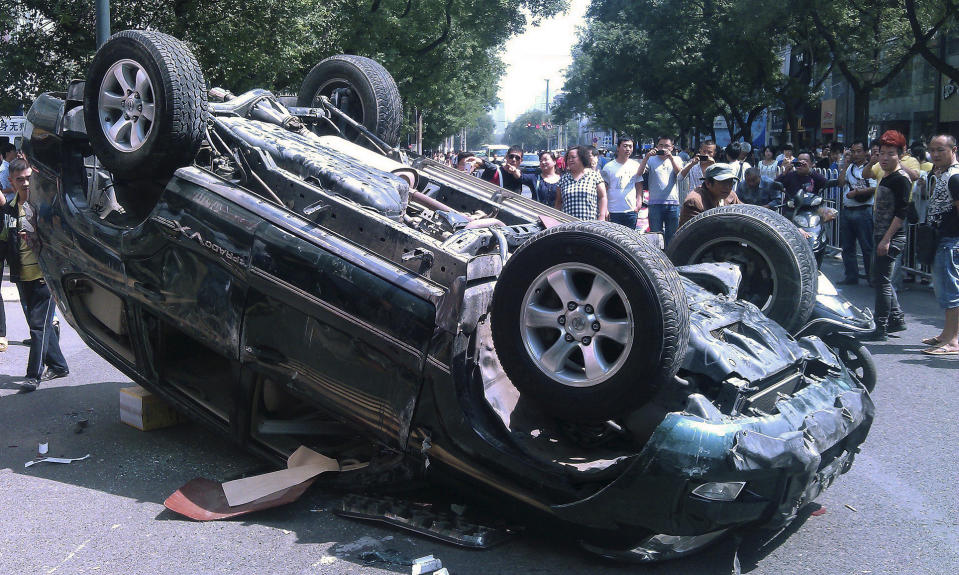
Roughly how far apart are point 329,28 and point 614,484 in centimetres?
1692

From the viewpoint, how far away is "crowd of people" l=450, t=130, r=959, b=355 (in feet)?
26.4

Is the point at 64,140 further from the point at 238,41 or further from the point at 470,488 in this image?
the point at 238,41

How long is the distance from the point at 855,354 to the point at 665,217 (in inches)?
234

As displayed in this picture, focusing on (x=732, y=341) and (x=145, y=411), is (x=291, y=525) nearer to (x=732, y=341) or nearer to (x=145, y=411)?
(x=145, y=411)

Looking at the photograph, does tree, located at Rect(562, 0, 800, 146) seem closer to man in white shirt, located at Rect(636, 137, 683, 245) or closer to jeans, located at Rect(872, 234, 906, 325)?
man in white shirt, located at Rect(636, 137, 683, 245)

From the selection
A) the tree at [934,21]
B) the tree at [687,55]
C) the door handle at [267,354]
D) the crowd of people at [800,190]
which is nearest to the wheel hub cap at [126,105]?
the door handle at [267,354]

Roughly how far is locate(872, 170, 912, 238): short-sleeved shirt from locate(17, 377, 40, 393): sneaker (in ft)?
25.6

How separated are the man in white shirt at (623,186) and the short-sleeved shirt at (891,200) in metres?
2.82

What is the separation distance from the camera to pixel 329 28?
743 inches

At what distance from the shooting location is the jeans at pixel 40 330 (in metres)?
6.97

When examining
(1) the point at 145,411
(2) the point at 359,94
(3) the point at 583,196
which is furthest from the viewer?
(3) the point at 583,196

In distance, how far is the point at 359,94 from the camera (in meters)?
6.27

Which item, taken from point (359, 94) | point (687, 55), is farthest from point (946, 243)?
point (687, 55)

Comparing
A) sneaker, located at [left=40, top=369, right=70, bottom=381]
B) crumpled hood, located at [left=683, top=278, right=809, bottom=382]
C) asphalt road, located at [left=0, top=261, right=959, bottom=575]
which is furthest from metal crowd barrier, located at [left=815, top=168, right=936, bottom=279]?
sneaker, located at [left=40, top=369, right=70, bottom=381]
